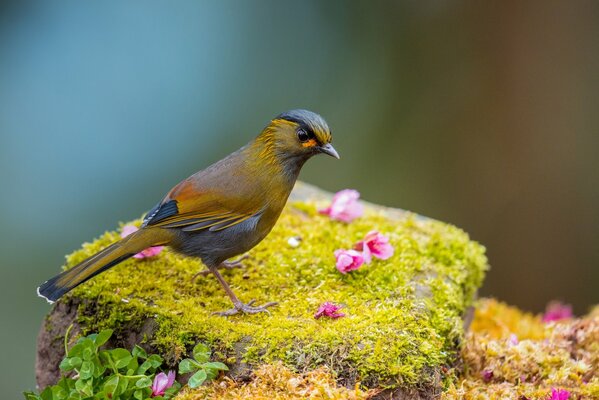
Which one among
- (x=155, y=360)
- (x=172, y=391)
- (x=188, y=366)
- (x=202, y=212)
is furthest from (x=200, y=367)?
(x=202, y=212)

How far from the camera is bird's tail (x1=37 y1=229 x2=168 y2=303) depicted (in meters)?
3.78

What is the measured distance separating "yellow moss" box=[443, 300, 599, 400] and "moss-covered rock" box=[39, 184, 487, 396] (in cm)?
17

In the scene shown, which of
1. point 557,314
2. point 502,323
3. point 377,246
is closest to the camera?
point 377,246

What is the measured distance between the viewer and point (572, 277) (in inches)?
356

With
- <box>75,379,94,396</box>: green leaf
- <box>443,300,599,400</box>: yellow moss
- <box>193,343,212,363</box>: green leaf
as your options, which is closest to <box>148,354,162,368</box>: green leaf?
<box>193,343,212,363</box>: green leaf

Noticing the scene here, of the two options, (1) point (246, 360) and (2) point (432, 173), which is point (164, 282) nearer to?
(1) point (246, 360)

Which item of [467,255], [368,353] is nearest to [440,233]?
[467,255]

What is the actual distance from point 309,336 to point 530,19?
6478 mm

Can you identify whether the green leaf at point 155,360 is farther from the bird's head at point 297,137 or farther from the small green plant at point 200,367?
the bird's head at point 297,137

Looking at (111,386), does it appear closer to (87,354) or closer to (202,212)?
(87,354)

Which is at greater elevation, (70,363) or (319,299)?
(319,299)

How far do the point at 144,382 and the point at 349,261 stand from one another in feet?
4.96

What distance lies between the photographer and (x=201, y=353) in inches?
141

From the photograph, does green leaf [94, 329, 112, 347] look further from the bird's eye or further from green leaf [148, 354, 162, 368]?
the bird's eye
